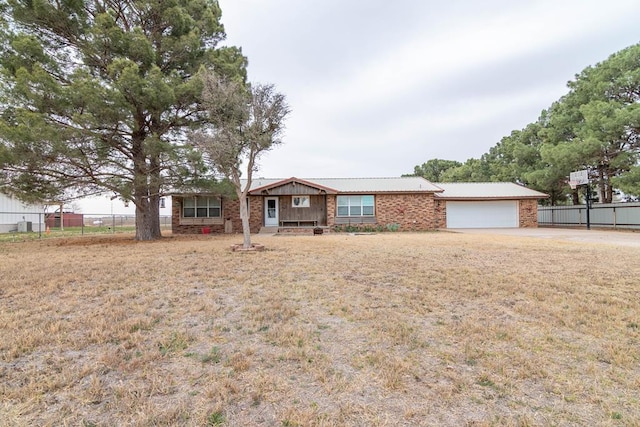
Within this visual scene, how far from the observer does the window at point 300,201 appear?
19.8 m

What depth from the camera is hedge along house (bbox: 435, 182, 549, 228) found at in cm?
2125

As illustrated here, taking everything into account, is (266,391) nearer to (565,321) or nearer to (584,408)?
(584,408)

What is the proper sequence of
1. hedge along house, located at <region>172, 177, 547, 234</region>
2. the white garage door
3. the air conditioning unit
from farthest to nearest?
the air conditioning unit → the white garage door → hedge along house, located at <region>172, 177, 547, 234</region>

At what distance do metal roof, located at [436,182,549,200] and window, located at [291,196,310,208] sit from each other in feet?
30.2

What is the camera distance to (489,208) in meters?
21.7

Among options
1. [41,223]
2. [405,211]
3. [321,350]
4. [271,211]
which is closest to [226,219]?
[271,211]

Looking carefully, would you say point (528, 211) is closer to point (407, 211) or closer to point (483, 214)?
point (483, 214)

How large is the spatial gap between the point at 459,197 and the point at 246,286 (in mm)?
19593

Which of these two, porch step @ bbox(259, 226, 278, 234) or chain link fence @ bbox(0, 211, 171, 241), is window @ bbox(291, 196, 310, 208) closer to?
porch step @ bbox(259, 226, 278, 234)

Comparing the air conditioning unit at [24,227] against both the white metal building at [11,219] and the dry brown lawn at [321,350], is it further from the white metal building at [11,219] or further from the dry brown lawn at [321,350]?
the dry brown lawn at [321,350]

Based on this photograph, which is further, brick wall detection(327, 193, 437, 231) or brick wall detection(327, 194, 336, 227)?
brick wall detection(327, 193, 437, 231)

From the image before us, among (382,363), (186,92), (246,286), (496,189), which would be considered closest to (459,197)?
(496,189)

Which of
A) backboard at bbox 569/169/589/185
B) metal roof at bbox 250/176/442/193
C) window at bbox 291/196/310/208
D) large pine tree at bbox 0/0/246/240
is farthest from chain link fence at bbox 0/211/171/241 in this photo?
backboard at bbox 569/169/589/185

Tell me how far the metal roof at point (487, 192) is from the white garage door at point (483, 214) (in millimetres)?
568
